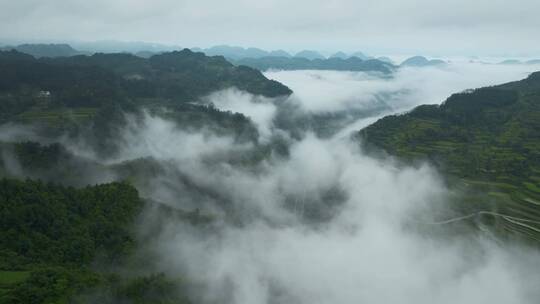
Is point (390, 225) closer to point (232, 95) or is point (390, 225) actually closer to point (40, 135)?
point (40, 135)

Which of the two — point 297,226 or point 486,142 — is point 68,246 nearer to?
point 297,226

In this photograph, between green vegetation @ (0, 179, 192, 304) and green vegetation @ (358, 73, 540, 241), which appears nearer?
green vegetation @ (0, 179, 192, 304)

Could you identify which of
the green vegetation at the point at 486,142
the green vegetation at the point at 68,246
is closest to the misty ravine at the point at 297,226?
the green vegetation at the point at 68,246

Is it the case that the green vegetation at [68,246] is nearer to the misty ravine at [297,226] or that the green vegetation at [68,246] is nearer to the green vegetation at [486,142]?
the misty ravine at [297,226]

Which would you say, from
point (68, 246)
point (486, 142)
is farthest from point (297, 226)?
point (486, 142)

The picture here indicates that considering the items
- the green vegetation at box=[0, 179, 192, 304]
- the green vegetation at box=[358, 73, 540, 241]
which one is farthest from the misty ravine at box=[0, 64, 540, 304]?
the green vegetation at box=[358, 73, 540, 241]

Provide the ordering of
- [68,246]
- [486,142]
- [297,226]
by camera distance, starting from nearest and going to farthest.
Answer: [68,246] → [297,226] → [486,142]

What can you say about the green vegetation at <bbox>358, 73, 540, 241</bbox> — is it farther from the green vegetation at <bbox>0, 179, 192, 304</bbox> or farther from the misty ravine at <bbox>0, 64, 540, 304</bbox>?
the green vegetation at <bbox>0, 179, 192, 304</bbox>

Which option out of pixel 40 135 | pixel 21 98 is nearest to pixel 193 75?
pixel 21 98
